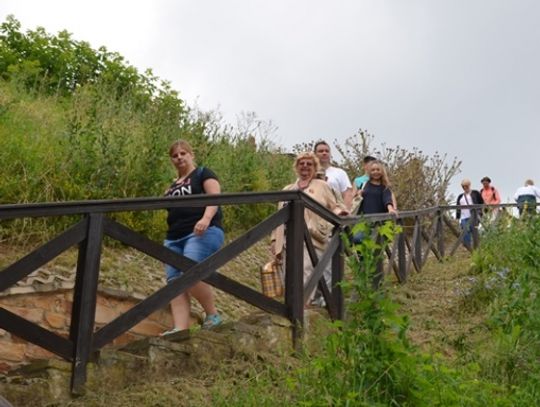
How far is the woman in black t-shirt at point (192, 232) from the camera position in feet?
17.1

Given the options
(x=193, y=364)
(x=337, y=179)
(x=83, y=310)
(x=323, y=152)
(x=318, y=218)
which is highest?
(x=323, y=152)

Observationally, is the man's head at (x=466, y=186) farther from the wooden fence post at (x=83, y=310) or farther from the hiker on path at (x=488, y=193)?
the wooden fence post at (x=83, y=310)

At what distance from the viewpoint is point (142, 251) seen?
450 cm

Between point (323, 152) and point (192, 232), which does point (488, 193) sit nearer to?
point (323, 152)

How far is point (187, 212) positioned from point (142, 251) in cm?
86

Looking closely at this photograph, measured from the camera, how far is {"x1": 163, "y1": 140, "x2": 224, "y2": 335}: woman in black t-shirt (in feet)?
17.1

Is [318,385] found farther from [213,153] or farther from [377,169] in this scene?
[213,153]

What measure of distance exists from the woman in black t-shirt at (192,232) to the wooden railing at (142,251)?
0.26 m

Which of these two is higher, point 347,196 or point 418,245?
point 347,196

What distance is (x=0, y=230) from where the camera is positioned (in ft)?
23.4

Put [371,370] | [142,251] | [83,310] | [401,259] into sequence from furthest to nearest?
1. [401,259]
2. [142,251]
3. [83,310]
4. [371,370]

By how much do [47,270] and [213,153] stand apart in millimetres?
5142

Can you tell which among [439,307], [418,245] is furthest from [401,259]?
[439,307]

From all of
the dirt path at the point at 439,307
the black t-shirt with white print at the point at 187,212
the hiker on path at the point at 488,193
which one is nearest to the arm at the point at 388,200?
the dirt path at the point at 439,307
